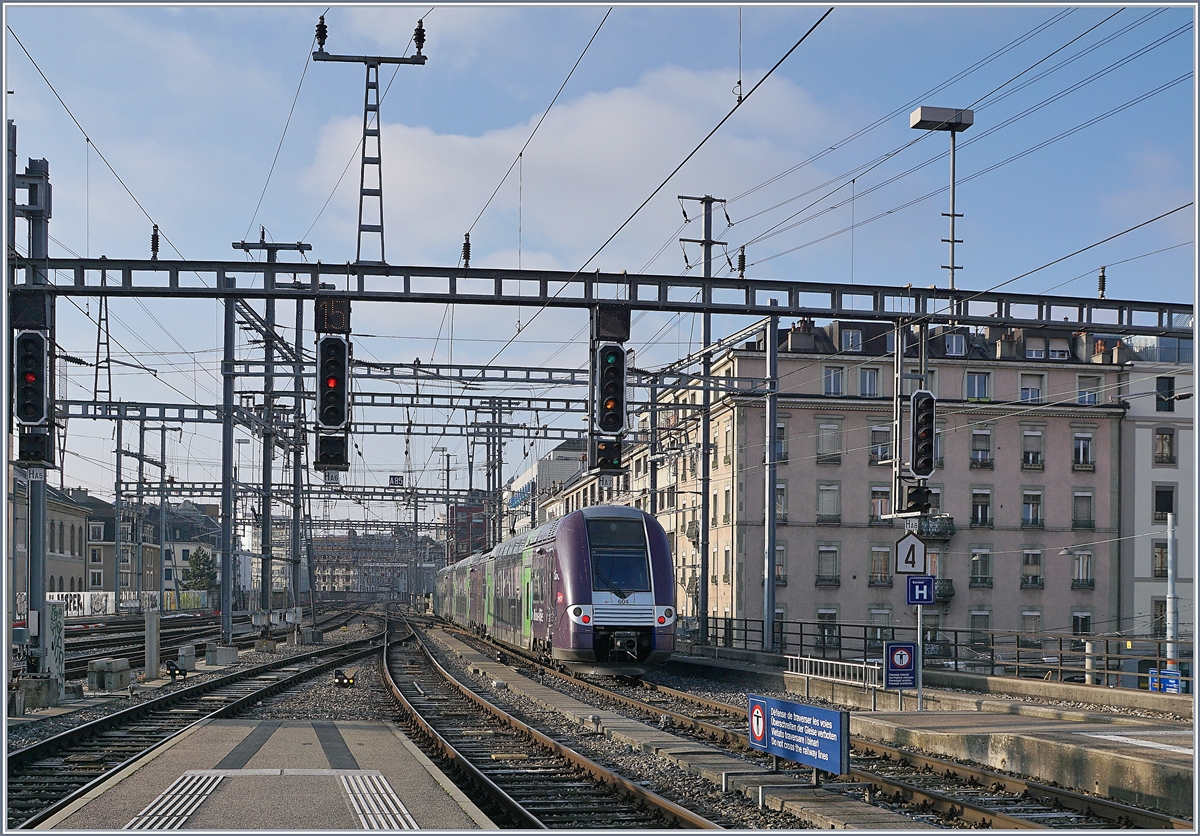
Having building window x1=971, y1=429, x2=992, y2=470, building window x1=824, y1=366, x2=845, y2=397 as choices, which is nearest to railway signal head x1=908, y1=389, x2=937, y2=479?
building window x1=824, y1=366, x2=845, y2=397

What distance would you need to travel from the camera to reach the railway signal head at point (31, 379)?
1714 cm

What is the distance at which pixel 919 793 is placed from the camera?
11.7m

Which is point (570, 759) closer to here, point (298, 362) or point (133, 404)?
point (298, 362)

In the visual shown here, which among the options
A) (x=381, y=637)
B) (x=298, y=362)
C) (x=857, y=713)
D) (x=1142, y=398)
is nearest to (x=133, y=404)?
(x=298, y=362)

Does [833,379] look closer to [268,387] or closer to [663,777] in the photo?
[268,387]

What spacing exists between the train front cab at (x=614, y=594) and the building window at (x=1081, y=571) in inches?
1258

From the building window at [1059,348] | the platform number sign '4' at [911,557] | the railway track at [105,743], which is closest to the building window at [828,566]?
the building window at [1059,348]

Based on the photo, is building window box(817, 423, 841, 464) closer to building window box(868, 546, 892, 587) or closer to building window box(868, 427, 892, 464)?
building window box(868, 427, 892, 464)

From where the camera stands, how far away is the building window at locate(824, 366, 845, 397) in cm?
5194

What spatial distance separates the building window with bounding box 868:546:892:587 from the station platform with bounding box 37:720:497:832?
1515 inches

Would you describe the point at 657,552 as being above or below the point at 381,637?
above

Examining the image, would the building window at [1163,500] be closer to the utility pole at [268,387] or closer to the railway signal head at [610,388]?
the utility pole at [268,387]

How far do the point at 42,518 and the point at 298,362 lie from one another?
16.0 meters

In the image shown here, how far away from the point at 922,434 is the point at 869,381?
108 ft
